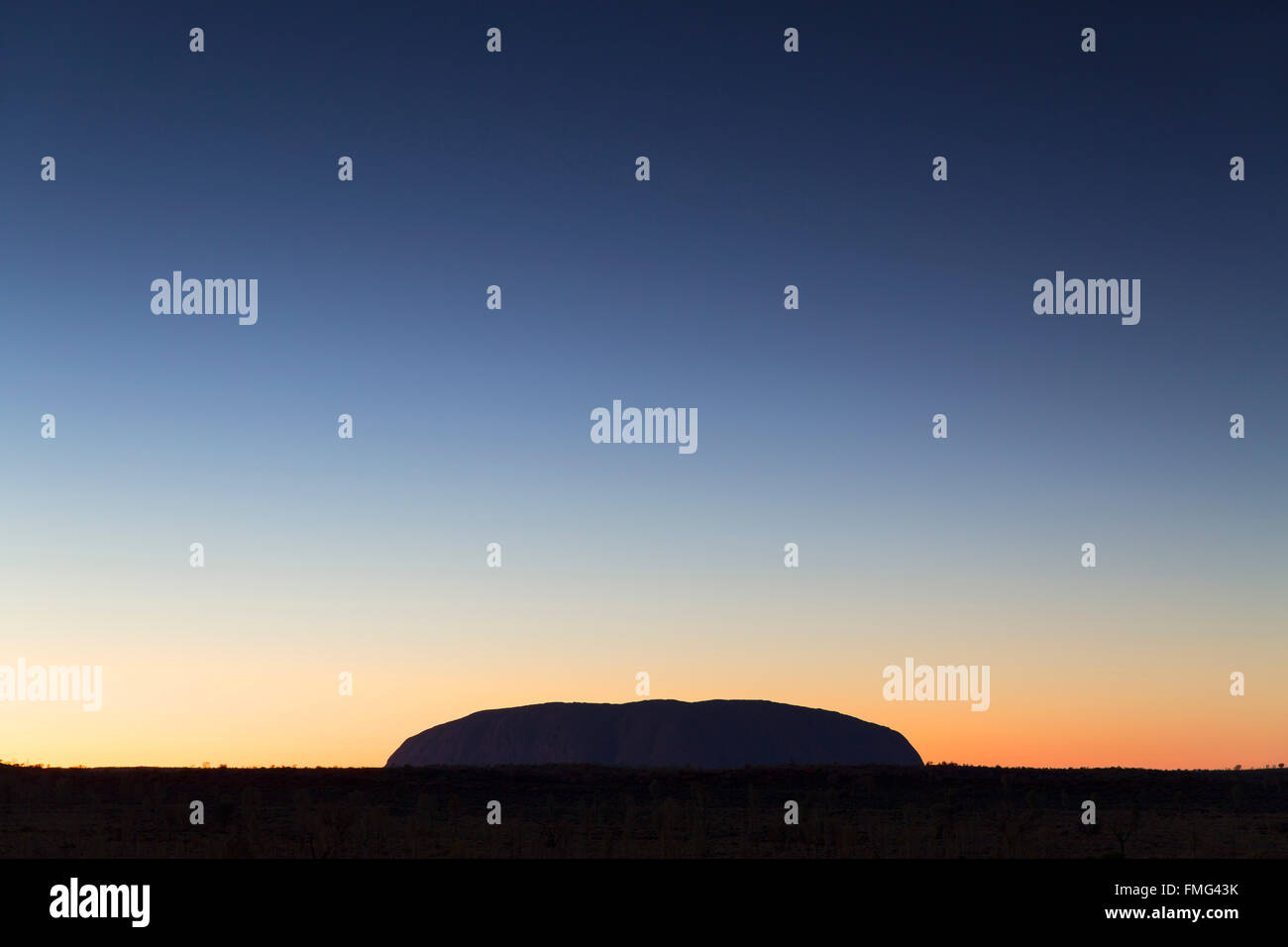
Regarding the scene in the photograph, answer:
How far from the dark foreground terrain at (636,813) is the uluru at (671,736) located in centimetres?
8237

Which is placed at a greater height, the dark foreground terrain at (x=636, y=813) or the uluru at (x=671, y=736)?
the dark foreground terrain at (x=636, y=813)

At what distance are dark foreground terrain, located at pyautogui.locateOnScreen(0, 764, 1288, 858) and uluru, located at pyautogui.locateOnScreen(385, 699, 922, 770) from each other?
270 ft

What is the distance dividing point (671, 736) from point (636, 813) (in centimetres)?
9477

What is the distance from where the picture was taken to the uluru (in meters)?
117

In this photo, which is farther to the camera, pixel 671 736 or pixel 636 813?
pixel 671 736

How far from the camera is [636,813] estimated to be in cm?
2577

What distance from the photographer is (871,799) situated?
28.6 m

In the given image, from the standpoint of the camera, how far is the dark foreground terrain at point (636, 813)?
2112 cm
